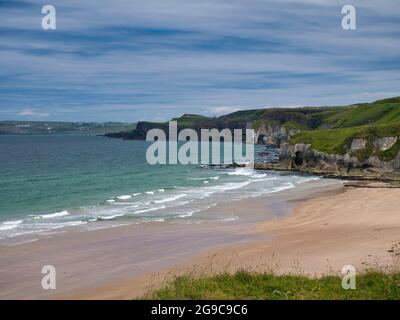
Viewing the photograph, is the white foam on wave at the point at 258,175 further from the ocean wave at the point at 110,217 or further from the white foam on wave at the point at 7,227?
the white foam on wave at the point at 7,227

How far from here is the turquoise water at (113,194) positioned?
41.9m

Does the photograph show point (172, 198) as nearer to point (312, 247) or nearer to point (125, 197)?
point (125, 197)

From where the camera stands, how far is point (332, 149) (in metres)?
91.1

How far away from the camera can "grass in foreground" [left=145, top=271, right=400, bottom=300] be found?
14844mm

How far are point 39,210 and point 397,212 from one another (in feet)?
104

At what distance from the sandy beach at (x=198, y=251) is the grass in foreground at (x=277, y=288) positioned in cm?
400

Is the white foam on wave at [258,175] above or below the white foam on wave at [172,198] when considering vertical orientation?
below

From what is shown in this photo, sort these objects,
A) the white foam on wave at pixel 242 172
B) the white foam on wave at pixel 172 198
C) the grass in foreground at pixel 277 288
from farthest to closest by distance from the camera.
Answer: the white foam on wave at pixel 242 172
the white foam on wave at pixel 172 198
the grass in foreground at pixel 277 288

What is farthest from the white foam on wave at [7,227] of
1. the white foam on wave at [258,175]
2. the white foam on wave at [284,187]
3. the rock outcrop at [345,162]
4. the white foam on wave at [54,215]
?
the rock outcrop at [345,162]

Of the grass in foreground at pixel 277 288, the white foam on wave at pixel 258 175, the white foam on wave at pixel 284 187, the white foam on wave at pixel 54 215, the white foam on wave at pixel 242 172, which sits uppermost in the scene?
the grass in foreground at pixel 277 288

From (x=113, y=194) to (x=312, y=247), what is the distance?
34.1 m

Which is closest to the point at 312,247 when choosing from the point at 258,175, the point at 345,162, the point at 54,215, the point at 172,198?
the point at 54,215

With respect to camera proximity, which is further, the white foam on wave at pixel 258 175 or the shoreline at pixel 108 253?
the white foam on wave at pixel 258 175
